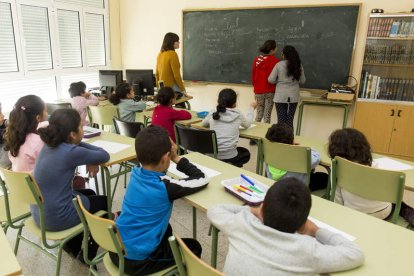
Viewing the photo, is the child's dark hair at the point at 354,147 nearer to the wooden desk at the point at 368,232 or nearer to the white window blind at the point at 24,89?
the wooden desk at the point at 368,232

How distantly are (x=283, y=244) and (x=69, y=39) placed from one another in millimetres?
5992

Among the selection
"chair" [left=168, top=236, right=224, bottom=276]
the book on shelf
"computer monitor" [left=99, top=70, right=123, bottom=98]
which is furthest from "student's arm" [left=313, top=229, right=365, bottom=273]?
"computer monitor" [left=99, top=70, right=123, bottom=98]

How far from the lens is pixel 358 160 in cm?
210

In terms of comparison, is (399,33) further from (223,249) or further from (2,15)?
(2,15)

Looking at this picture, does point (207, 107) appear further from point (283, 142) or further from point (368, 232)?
point (368, 232)

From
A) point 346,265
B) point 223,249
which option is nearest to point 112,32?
point 223,249

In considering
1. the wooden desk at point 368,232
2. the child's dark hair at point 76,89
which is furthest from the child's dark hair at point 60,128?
the child's dark hair at point 76,89

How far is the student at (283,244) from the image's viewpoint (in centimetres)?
106

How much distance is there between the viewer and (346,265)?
117 centimetres

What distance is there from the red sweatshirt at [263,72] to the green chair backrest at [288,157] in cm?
260

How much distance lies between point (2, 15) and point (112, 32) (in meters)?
2.17

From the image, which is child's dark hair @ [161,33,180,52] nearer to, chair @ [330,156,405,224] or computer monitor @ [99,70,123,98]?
computer monitor @ [99,70,123,98]

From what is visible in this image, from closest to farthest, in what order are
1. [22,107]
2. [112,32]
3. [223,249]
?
[22,107] < [223,249] < [112,32]

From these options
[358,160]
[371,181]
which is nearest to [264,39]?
[358,160]
